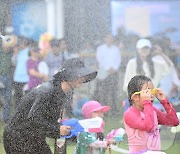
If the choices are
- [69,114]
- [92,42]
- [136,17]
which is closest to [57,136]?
[69,114]

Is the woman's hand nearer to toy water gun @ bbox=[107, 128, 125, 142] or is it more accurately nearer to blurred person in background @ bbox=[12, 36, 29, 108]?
toy water gun @ bbox=[107, 128, 125, 142]

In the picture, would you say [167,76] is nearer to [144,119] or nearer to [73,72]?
[73,72]

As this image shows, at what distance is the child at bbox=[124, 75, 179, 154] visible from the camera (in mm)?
5727

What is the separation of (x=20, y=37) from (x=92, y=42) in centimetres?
91

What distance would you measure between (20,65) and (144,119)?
3.35 meters

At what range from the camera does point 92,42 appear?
9500mm

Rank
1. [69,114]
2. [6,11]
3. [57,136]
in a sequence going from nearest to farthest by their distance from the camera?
[57,136] → [69,114] → [6,11]

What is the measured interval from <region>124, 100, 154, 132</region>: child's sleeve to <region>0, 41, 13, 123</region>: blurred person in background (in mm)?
2689

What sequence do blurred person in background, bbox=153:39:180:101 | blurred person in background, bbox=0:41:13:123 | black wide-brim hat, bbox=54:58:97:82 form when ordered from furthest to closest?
blurred person in background, bbox=153:39:180:101 → blurred person in background, bbox=0:41:13:123 → black wide-brim hat, bbox=54:58:97:82

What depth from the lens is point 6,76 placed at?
899 cm

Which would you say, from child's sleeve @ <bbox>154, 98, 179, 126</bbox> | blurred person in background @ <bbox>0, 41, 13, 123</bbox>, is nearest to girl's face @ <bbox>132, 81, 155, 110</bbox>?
child's sleeve @ <bbox>154, 98, 179, 126</bbox>

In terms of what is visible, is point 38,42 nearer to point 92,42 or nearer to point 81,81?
point 92,42

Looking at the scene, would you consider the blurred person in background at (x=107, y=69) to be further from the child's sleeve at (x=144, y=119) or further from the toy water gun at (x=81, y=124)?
the child's sleeve at (x=144, y=119)

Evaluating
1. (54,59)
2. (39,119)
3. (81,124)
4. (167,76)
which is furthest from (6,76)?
(39,119)
